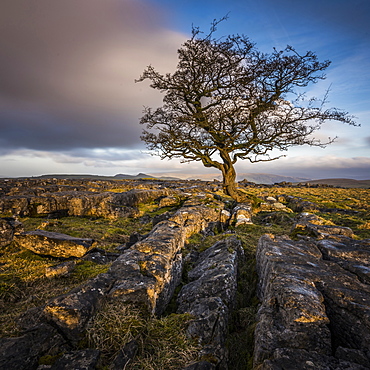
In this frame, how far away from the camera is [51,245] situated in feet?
25.5

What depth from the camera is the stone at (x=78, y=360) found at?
2578 mm

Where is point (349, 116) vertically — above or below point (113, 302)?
above

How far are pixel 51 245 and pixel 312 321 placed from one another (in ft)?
28.2

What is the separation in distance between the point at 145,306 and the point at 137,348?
2.69 feet

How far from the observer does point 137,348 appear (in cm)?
304

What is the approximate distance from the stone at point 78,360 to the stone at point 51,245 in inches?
222

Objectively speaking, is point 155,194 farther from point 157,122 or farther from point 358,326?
point 358,326

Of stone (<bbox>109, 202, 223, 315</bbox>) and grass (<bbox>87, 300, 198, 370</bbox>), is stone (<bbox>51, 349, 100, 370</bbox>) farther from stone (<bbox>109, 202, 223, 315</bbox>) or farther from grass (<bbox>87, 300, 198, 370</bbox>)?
stone (<bbox>109, 202, 223, 315</bbox>)

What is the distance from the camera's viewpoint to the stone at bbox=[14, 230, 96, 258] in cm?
775

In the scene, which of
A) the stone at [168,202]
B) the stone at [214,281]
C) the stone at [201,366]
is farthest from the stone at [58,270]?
Answer: the stone at [168,202]

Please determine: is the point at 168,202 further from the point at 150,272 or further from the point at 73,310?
the point at 73,310

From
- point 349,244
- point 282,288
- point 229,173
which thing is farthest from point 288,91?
point 282,288

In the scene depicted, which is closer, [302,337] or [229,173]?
[302,337]

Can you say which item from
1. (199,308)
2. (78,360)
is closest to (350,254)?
(199,308)
